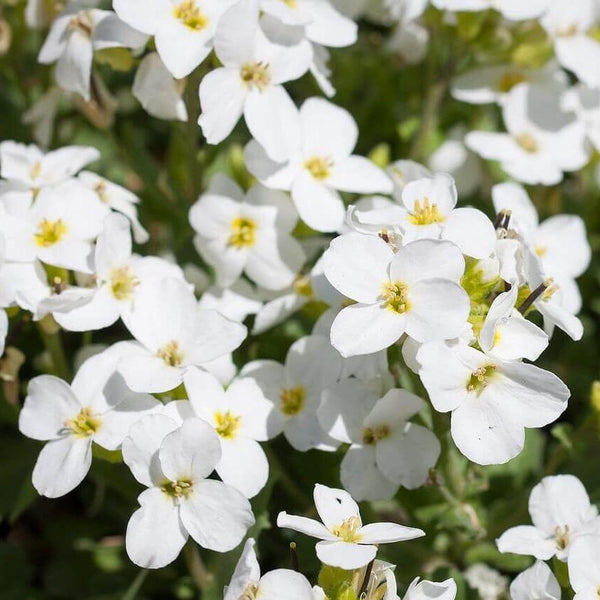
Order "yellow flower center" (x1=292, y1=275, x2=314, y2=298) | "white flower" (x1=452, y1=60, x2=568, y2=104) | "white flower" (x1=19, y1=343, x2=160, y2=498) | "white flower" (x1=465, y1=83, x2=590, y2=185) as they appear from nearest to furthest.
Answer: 1. "white flower" (x1=19, y1=343, x2=160, y2=498)
2. "yellow flower center" (x1=292, y1=275, x2=314, y2=298)
3. "white flower" (x1=465, y1=83, x2=590, y2=185)
4. "white flower" (x1=452, y1=60, x2=568, y2=104)

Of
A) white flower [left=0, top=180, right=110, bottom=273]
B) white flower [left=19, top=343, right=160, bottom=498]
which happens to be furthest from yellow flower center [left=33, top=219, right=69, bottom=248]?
white flower [left=19, top=343, right=160, bottom=498]

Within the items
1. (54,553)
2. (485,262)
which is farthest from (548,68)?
(54,553)

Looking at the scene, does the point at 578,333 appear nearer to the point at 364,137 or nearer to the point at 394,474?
the point at 394,474

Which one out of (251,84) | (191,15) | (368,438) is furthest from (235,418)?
(191,15)

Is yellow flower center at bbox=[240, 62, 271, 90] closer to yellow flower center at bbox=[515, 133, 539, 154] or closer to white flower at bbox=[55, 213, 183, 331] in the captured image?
white flower at bbox=[55, 213, 183, 331]

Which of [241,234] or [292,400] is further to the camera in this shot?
[241,234]

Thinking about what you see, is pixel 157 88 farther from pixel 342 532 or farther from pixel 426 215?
pixel 342 532
